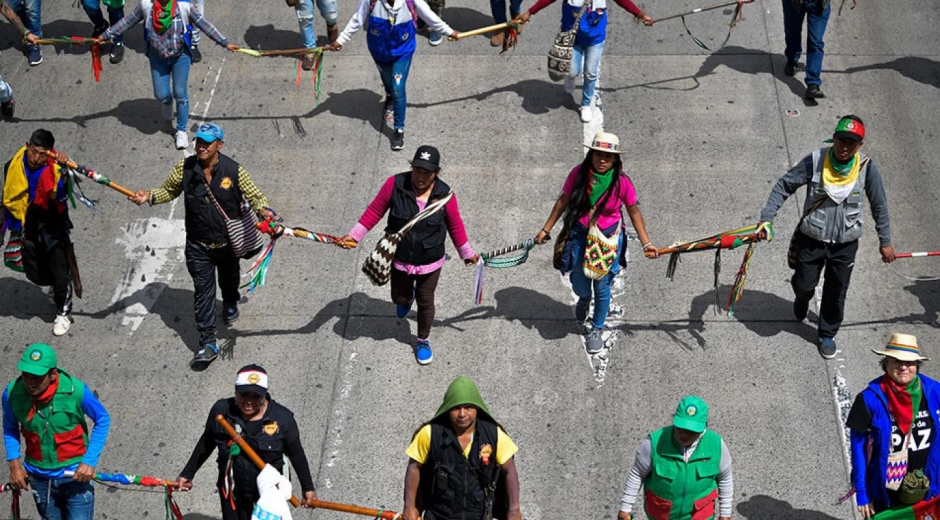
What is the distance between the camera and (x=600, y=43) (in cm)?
1163

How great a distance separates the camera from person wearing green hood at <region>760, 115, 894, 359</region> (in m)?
8.87

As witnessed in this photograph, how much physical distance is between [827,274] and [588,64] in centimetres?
336

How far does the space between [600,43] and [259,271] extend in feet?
13.1

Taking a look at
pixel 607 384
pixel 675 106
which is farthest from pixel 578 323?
pixel 675 106

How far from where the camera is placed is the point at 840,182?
29.1 ft

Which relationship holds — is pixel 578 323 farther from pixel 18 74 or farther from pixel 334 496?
pixel 18 74

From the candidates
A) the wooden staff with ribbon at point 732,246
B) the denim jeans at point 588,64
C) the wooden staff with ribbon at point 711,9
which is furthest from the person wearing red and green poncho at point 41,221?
the wooden staff with ribbon at point 711,9

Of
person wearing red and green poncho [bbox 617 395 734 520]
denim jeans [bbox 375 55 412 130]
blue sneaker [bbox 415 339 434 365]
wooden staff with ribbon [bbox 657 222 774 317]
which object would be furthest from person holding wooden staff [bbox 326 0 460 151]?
person wearing red and green poncho [bbox 617 395 734 520]

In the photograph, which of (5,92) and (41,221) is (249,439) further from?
(5,92)

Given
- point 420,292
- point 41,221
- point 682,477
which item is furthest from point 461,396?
point 41,221

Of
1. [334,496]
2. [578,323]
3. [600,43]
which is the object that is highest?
[600,43]

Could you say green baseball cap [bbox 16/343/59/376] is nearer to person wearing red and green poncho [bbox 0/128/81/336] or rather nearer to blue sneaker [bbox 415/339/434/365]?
person wearing red and green poncho [bbox 0/128/81/336]

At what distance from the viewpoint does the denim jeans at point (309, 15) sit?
12586mm

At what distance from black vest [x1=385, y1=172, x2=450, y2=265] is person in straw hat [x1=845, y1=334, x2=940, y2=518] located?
3080mm
